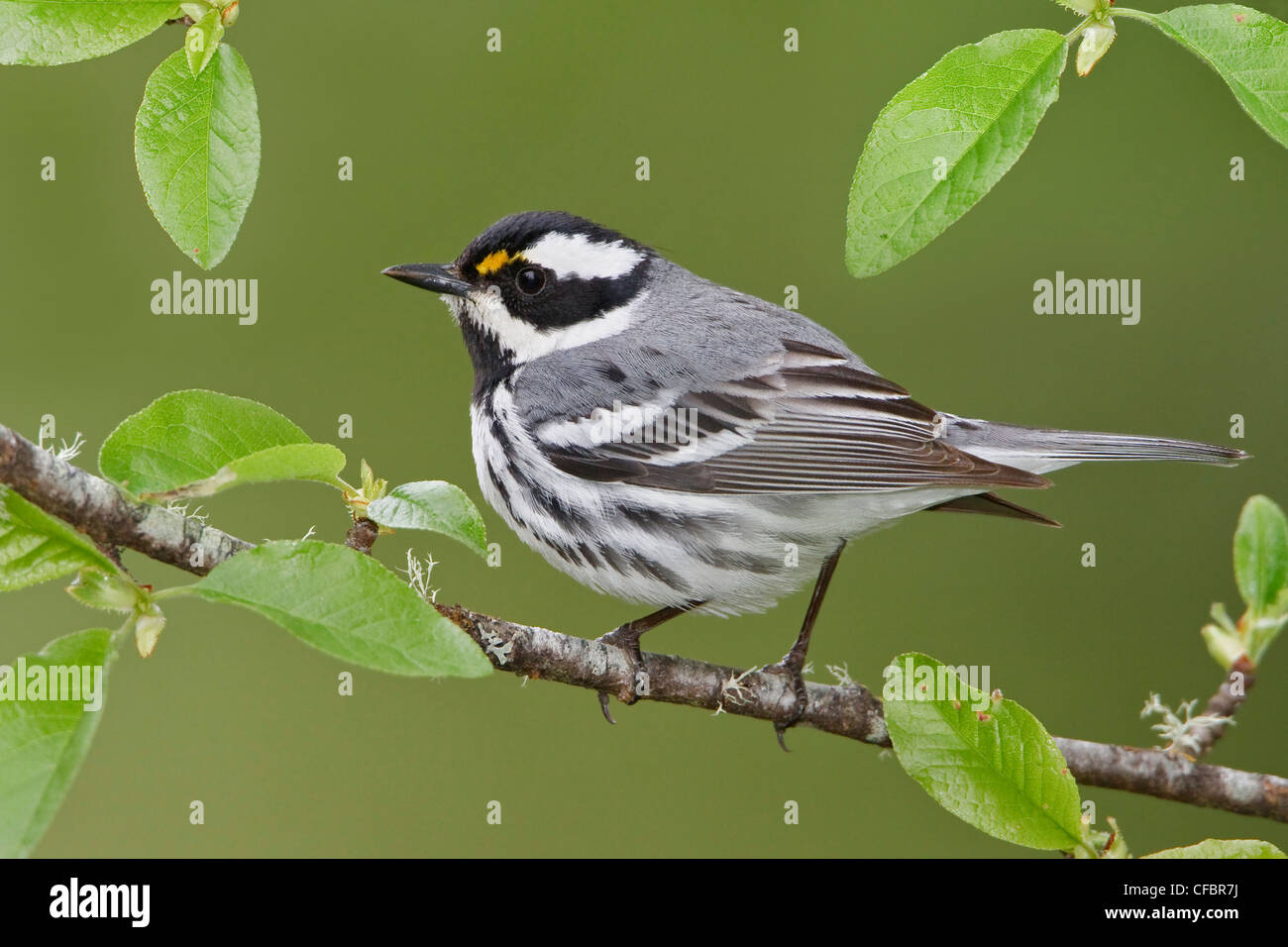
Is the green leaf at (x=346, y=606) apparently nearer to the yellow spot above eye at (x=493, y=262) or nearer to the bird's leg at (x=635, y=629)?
the bird's leg at (x=635, y=629)

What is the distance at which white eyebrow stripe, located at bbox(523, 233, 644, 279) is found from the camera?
14.0 feet

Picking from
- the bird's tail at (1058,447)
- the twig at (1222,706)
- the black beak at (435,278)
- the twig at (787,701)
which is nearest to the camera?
the twig at (1222,706)

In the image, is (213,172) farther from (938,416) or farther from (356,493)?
(938,416)

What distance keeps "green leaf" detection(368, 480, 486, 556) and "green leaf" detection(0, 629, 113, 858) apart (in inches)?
19.7

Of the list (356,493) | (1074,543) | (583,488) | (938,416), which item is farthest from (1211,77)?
(356,493)

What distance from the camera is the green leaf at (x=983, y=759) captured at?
7.45ft

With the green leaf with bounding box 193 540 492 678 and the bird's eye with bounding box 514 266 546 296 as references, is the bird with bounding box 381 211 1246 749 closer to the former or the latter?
the bird's eye with bounding box 514 266 546 296

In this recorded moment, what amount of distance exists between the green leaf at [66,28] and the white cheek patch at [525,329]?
226 centimetres

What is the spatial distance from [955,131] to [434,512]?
1.04m

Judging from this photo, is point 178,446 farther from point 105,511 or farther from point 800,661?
point 800,661

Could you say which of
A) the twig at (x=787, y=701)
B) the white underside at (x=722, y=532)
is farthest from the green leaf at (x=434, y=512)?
the white underside at (x=722, y=532)

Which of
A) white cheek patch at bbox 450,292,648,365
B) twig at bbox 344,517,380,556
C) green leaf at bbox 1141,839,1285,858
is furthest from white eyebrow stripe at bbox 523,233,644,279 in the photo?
green leaf at bbox 1141,839,1285,858

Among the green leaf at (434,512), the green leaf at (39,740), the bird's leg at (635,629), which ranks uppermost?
the green leaf at (434,512)

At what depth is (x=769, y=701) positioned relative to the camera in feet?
11.4
